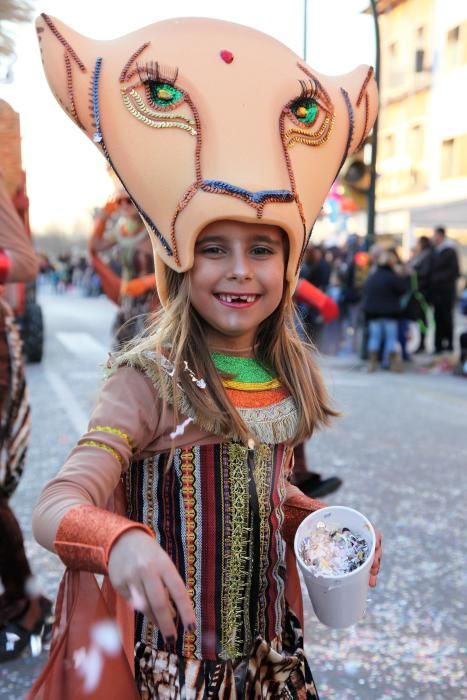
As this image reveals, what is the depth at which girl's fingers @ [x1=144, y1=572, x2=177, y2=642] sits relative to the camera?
41.3 inches

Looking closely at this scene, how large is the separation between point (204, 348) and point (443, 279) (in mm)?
9467

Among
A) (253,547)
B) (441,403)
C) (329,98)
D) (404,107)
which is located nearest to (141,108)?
(329,98)

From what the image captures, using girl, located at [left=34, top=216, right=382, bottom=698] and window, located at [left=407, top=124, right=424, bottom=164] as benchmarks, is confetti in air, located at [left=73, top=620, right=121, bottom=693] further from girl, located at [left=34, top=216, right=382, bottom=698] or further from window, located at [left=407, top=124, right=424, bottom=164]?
window, located at [left=407, top=124, right=424, bottom=164]

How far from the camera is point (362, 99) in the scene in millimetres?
1658

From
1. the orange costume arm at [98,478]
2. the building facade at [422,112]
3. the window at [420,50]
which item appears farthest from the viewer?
the window at [420,50]

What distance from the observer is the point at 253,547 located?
1.56m

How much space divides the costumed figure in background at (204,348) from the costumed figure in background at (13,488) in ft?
3.94

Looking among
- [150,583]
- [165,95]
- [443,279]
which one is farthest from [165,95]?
[443,279]

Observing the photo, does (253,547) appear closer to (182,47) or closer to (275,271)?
(275,271)

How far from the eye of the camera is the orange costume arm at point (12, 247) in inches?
101

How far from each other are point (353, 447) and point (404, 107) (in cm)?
2025

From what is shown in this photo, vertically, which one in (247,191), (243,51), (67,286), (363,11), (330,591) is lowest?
(67,286)

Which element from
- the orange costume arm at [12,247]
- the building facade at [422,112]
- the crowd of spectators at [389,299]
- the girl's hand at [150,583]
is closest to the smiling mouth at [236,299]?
the girl's hand at [150,583]

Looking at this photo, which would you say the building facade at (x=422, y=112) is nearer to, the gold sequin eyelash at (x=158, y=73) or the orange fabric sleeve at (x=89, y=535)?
the gold sequin eyelash at (x=158, y=73)
